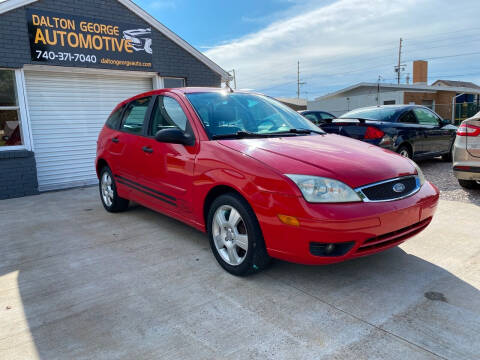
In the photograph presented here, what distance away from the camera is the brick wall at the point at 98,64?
282 inches

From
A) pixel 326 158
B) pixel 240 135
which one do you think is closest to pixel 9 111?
pixel 240 135

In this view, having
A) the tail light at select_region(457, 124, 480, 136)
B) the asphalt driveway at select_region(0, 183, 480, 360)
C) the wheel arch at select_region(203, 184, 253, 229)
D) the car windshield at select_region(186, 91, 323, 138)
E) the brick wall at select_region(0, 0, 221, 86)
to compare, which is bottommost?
the asphalt driveway at select_region(0, 183, 480, 360)

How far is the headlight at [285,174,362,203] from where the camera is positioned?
2.62 m

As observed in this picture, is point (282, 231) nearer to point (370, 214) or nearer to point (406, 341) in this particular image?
point (370, 214)

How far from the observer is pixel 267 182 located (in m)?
2.76

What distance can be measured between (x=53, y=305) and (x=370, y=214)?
2456 mm

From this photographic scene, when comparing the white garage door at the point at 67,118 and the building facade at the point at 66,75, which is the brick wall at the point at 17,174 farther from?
the white garage door at the point at 67,118

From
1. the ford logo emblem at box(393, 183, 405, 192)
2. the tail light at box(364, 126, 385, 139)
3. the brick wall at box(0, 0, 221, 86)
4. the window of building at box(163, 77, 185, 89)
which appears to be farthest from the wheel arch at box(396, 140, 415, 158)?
the window of building at box(163, 77, 185, 89)

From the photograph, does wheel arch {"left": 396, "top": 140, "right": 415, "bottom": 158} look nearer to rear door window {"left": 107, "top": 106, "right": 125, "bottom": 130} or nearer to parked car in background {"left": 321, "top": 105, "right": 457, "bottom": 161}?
parked car in background {"left": 321, "top": 105, "right": 457, "bottom": 161}

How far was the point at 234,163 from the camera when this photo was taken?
303 cm

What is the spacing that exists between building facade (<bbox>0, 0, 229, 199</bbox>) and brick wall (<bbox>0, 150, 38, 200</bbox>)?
0.7 inches

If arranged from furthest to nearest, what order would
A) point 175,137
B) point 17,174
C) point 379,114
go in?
point 379,114 < point 17,174 < point 175,137

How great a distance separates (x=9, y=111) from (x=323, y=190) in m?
7.26

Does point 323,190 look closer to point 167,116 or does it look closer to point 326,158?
point 326,158
